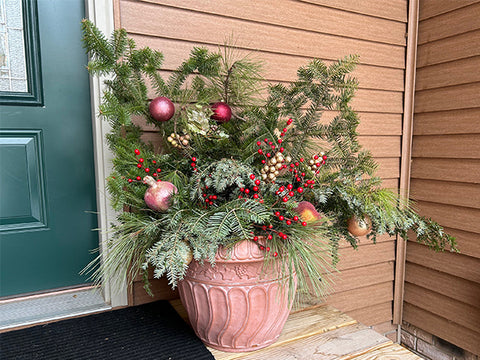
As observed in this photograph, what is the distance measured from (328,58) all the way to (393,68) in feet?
1.44

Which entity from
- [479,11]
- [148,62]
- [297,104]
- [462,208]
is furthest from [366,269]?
[148,62]

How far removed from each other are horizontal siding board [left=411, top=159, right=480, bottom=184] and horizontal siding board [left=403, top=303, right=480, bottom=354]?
73 cm

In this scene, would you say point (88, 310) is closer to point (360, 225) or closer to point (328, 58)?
point (360, 225)

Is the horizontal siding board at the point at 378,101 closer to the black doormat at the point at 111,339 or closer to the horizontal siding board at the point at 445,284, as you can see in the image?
the horizontal siding board at the point at 445,284

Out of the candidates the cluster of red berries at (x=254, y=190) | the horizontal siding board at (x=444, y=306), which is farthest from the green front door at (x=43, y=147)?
the horizontal siding board at (x=444, y=306)

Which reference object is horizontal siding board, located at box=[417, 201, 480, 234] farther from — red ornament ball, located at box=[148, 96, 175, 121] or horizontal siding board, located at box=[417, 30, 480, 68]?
red ornament ball, located at box=[148, 96, 175, 121]

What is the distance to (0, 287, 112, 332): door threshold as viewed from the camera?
1141 millimetres

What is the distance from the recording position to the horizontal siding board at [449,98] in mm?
1573

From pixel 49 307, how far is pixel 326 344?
961 millimetres

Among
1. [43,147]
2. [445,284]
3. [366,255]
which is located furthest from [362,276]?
[43,147]

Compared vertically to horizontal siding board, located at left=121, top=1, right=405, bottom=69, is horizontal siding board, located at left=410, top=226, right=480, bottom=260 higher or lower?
lower

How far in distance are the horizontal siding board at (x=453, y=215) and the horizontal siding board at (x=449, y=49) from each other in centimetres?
72

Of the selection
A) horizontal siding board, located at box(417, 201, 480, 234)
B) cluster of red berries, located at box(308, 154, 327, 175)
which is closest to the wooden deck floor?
cluster of red berries, located at box(308, 154, 327, 175)

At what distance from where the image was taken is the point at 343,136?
103 centimetres
